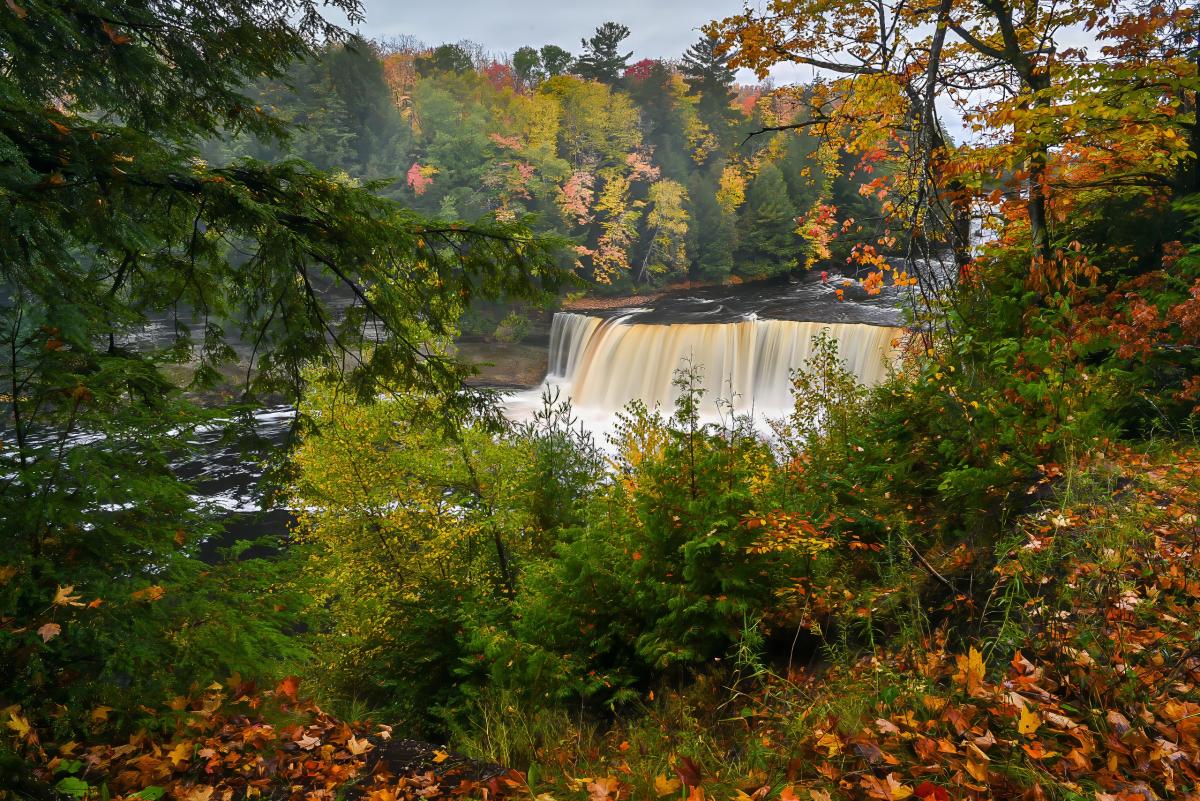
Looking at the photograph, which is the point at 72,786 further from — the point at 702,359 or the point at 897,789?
the point at 702,359

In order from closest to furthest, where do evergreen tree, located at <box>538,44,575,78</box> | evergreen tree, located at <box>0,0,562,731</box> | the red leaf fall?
the red leaf, evergreen tree, located at <box>0,0,562,731</box>, evergreen tree, located at <box>538,44,575,78</box>

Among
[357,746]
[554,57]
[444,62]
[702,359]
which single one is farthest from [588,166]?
[357,746]

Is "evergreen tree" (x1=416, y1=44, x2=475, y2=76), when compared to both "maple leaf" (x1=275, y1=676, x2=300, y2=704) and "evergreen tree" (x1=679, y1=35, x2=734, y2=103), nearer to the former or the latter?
"evergreen tree" (x1=679, y1=35, x2=734, y2=103)

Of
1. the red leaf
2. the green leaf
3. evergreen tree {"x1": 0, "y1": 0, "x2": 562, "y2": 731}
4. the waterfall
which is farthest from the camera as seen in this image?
the waterfall

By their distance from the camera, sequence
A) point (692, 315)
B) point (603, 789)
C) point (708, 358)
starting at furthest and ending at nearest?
point (692, 315) → point (708, 358) → point (603, 789)

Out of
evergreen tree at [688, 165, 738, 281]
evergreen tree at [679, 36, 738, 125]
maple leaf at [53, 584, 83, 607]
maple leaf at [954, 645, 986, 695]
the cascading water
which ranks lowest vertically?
the cascading water

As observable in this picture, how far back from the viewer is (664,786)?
227 centimetres

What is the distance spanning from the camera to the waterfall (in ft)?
58.5

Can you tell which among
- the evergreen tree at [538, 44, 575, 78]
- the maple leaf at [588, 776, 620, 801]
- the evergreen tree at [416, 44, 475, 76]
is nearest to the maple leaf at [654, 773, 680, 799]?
the maple leaf at [588, 776, 620, 801]

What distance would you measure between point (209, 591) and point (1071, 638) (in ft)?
11.8

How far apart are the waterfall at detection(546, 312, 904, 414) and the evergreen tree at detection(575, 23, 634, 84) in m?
17.7

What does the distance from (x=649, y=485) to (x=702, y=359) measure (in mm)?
15695

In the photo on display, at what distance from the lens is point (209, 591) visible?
9.47ft

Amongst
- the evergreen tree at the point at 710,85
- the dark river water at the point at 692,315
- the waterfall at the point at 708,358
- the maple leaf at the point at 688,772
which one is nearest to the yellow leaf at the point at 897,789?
the maple leaf at the point at 688,772
